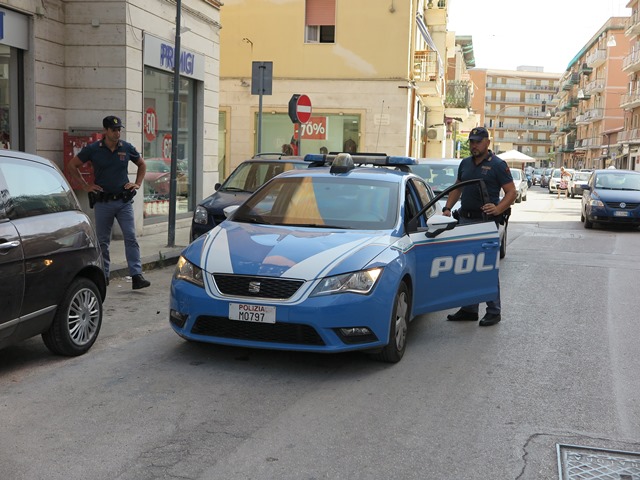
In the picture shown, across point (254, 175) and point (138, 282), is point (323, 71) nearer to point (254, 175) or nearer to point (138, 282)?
point (254, 175)

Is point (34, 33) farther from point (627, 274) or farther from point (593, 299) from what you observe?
point (627, 274)

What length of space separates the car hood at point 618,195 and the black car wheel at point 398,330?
14.6m

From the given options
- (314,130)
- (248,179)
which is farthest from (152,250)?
(314,130)

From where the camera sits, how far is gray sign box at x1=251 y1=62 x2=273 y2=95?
13.9 m

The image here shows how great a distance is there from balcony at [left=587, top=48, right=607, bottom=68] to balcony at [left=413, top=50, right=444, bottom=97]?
2501 inches

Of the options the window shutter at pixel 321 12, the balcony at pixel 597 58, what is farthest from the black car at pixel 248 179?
the balcony at pixel 597 58

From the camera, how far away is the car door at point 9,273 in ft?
15.9

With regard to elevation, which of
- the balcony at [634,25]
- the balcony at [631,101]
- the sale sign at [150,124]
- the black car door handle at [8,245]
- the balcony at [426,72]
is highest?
the balcony at [634,25]

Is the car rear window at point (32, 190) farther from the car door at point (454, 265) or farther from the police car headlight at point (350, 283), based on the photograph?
the car door at point (454, 265)

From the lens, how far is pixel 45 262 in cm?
529

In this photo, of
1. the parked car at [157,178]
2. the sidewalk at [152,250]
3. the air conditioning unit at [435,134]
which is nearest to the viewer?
the sidewalk at [152,250]

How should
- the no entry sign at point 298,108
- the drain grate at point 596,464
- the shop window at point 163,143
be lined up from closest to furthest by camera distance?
the drain grate at point 596,464 → the shop window at point 163,143 → the no entry sign at point 298,108

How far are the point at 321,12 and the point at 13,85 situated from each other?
16.8 meters

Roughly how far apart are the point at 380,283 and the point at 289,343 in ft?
2.57
